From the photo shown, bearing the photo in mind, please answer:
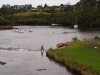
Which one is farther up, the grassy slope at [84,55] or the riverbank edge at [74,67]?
the grassy slope at [84,55]

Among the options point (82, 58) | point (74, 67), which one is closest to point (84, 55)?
point (82, 58)

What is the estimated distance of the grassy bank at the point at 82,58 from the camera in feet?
132

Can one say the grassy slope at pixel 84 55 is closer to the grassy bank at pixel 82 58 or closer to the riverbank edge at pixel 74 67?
the grassy bank at pixel 82 58

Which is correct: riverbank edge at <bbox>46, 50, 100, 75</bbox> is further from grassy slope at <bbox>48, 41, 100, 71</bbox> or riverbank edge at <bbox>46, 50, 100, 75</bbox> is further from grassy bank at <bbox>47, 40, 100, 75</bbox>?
grassy slope at <bbox>48, 41, 100, 71</bbox>

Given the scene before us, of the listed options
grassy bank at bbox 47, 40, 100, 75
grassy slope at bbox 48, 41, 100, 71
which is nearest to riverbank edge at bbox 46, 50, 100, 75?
grassy bank at bbox 47, 40, 100, 75

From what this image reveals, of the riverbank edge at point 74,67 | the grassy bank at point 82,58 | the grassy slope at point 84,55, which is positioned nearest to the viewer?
the riverbank edge at point 74,67

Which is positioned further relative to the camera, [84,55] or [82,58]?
[84,55]

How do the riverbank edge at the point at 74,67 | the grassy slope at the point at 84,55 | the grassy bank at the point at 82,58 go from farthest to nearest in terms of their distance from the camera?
1. the grassy slope at the point at 84,55
2. the grassy bank at the point at 82,58
3. the riverbank edge at the point at 74,67

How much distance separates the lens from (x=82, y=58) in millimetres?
47125

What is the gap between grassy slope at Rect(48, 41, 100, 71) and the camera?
139 ft

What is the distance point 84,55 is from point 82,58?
2179 millimetres

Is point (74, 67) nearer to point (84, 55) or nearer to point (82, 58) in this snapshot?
point (82, 58)

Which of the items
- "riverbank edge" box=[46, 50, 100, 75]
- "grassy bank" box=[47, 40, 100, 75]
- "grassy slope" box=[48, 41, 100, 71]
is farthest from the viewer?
"grassy slope" box=[48, 41, 100, 71]

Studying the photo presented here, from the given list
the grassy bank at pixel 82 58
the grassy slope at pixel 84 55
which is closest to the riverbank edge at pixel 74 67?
the grassy bank at pixel 82 58
